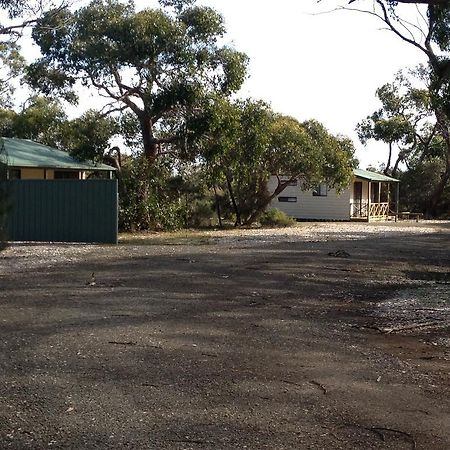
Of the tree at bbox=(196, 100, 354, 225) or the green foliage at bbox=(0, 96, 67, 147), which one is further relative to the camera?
the green foliage at bbox=(0, 96, 67, 147)

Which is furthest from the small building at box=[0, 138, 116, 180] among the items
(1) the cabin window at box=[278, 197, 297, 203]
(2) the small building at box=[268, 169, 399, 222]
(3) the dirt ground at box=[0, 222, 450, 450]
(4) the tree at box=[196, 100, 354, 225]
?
(1) the cabin window at box=[278, 197, 297, 203]

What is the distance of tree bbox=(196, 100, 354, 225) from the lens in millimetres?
28125

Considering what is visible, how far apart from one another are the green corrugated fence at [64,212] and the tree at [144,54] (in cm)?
575

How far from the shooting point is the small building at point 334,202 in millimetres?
48375

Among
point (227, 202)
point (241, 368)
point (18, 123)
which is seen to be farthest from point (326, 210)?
point (241, 368)

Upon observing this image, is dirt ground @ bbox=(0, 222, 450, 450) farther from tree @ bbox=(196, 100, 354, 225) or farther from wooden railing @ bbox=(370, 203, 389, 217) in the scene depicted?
wooden railing @ bbox=(370, 203, 389, 217)

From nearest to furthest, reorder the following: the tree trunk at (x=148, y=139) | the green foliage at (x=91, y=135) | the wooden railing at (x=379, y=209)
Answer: the green foliage at (x=91, y=135) → the tree trunk at (x=148, y=139) → the wooden railing at (x=379, y=209)

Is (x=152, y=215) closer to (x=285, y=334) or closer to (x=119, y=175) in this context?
(x=119, y=175)

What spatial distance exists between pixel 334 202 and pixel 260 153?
17728mm

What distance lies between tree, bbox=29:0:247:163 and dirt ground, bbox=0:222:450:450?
12.8 metres

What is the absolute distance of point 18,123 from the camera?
43.5m

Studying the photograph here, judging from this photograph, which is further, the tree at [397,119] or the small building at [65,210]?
the tree at [397,119]

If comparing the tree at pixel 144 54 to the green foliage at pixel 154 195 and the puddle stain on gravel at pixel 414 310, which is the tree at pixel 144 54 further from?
the puddle stain on gravel at pixel 414 310

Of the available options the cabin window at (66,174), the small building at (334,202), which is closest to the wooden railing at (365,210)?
the small building at (334,202)
